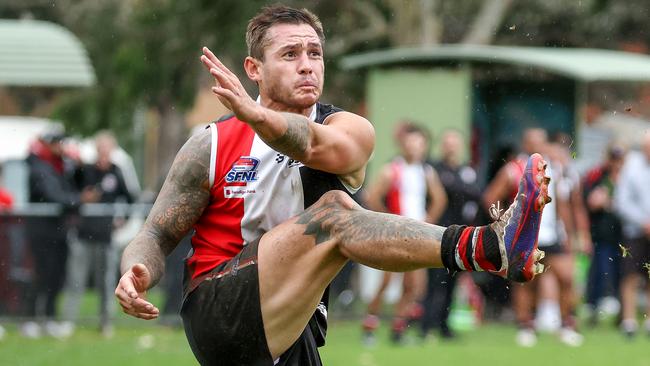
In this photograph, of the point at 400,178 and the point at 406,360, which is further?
the point at 400,178

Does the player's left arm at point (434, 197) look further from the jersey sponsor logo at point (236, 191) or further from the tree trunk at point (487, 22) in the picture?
the tree trunk at point (487, 22)

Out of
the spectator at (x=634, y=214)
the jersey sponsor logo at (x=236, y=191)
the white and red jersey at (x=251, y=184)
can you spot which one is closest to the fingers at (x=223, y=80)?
the white and red jersey at (x=251, y=184)

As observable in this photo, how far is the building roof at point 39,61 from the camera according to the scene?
18.0 meters

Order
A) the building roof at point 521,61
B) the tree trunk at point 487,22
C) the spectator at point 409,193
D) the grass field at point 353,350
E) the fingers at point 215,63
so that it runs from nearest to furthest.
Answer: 1. the fingers at point 215,63
2. the grass field at point 353,350
3. the spectator at point 409,193
4. the building roof at point 521,61
5. the tree trunk at point 487,22

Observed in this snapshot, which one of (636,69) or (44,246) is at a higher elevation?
(636,69)

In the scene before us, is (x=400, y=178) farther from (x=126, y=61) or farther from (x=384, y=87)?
(x=126, y=61)

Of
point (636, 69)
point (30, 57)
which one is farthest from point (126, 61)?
point (636, 69)

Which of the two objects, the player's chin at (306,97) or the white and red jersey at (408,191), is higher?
the player's chin at (306,97)

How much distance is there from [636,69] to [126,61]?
11461mm

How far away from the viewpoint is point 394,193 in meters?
14.6

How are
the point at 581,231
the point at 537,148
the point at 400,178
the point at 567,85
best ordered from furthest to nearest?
1. the point at 567,85
2. the point at 581,231
3. the point at 400,178
4. the point at 537,148

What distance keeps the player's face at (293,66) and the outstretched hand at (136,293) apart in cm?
99

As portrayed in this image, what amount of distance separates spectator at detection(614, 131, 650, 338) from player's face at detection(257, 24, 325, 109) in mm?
9676

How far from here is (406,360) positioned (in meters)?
12.6
